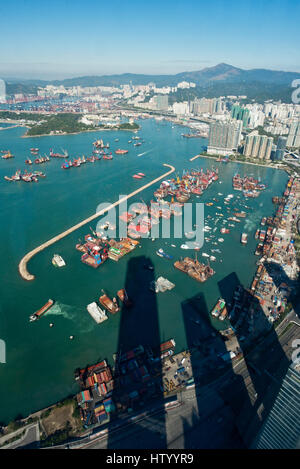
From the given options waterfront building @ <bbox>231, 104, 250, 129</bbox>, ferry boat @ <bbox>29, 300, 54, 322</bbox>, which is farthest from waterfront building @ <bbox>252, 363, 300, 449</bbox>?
waterfront building @ <bbox>231, 104, 250, 129</bbox>

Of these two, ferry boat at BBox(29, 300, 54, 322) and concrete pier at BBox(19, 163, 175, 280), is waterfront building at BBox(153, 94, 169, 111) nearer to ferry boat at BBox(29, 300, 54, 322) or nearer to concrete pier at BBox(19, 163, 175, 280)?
concrete pier at BBox(19, 163, 175, 280)

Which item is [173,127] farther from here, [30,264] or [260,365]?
[260,365]

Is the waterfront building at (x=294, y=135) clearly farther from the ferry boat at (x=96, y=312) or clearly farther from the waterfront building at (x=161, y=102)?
the waterfront building at (x=161, y=102)

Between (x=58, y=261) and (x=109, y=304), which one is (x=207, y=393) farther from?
(x=58, y=261)

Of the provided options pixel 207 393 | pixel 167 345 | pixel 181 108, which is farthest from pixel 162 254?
pixel 181 108

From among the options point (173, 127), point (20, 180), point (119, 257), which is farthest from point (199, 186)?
point (173, 127)

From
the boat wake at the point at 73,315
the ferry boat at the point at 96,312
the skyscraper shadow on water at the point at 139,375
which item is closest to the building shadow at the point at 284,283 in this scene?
the skyscraper shadow on water at the point at 139,375
